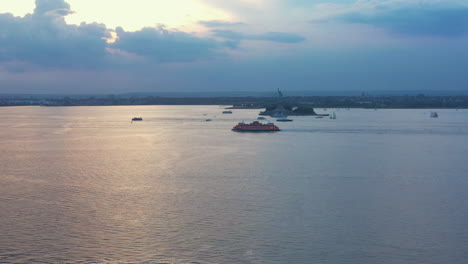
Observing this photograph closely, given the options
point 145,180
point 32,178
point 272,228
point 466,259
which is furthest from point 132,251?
point 32,178

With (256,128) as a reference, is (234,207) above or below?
below

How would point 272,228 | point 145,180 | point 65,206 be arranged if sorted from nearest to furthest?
point 272,228 < point 65,206 < point 145,180

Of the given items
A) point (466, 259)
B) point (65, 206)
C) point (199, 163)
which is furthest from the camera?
point (199, 163)

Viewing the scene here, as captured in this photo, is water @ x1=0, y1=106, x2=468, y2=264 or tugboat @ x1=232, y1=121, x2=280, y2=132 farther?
tugboat @ x1=232, y1=121, x2=280, y2=132

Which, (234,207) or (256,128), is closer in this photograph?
(234,207)

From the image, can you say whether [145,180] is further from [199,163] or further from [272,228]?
[272,228]

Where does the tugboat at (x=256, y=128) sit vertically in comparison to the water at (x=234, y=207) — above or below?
above

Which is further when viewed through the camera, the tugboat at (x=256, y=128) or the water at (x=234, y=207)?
the tugboat at (x=256, y=128)

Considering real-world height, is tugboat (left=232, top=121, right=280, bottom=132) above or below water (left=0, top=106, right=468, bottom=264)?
above
